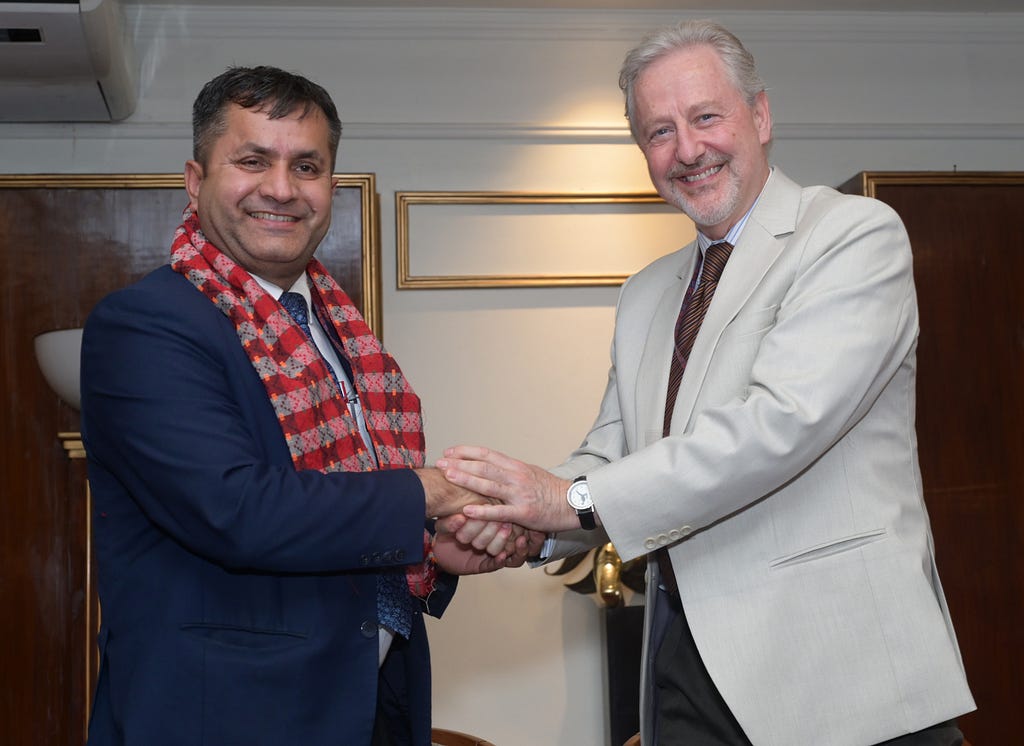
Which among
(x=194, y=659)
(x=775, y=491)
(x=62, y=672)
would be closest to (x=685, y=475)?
(x=775, y=491)

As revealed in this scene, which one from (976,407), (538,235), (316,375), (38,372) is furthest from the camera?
(538,235)

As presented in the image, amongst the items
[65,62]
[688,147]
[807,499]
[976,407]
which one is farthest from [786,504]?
[65,62]

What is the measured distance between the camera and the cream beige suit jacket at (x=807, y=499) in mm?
1656

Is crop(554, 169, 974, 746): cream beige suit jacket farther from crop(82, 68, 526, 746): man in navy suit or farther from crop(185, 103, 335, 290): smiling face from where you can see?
crop(185, 103, 335, 290): smiling face

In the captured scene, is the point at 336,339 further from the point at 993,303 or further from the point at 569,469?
the point at 993,303

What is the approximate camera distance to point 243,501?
1.62m

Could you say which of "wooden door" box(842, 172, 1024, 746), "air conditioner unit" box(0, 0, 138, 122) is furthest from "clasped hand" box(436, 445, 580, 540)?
"wooden door" box(842, 172, 1024, 746)

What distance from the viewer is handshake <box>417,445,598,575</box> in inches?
74.8

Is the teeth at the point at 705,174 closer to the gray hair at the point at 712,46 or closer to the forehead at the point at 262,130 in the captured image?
the gray hair at the point at 712,46

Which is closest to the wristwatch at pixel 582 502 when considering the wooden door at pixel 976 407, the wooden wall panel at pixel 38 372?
the wooden wall panel at pixel 38 372

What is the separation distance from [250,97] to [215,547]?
2.49ft

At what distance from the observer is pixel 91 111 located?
3639mm

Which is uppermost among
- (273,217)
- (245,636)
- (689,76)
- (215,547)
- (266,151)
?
(689,76)

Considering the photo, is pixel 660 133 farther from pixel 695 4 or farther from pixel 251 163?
pixel 695 4
